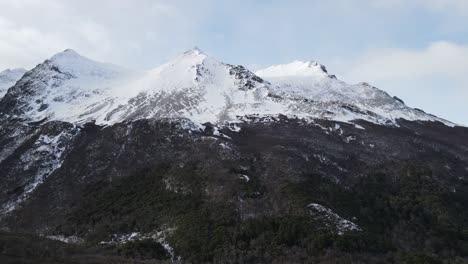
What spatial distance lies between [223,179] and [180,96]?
58201 millimetres

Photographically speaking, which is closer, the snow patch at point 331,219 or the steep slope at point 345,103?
the snow patch at point 331,219

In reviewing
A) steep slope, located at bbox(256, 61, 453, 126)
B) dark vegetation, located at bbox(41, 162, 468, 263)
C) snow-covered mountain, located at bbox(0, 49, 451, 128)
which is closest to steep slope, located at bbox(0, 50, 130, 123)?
snow-covered mountain, located at bbox(0, 49, 451, 128)

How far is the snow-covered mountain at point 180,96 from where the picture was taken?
14025 cm

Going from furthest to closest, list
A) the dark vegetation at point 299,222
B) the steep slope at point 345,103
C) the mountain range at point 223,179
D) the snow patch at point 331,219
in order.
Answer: the steep slope at point 345,103
the snow patch at point 331,219
the mountain range at point 223,179
the dark vegetation at point 299,222

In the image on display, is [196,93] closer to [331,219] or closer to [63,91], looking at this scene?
[63,91]

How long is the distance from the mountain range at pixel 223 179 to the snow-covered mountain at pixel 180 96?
90 centimetres

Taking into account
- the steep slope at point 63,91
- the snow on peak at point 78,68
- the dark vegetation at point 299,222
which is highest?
the snow on peak at point 78,68

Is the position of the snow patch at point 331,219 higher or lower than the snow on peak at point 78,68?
lower

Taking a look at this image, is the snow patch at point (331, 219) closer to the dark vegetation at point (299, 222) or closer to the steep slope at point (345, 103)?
the dark vegetation at point (299, 222)

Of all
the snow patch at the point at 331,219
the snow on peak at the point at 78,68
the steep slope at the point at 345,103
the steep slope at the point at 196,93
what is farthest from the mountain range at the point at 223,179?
the snow on peak at the point at 78,68

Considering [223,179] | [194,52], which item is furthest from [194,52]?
[223,179]

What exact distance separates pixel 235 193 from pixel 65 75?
110m

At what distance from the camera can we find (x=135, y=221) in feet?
292

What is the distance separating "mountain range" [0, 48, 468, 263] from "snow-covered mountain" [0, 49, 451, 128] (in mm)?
898
